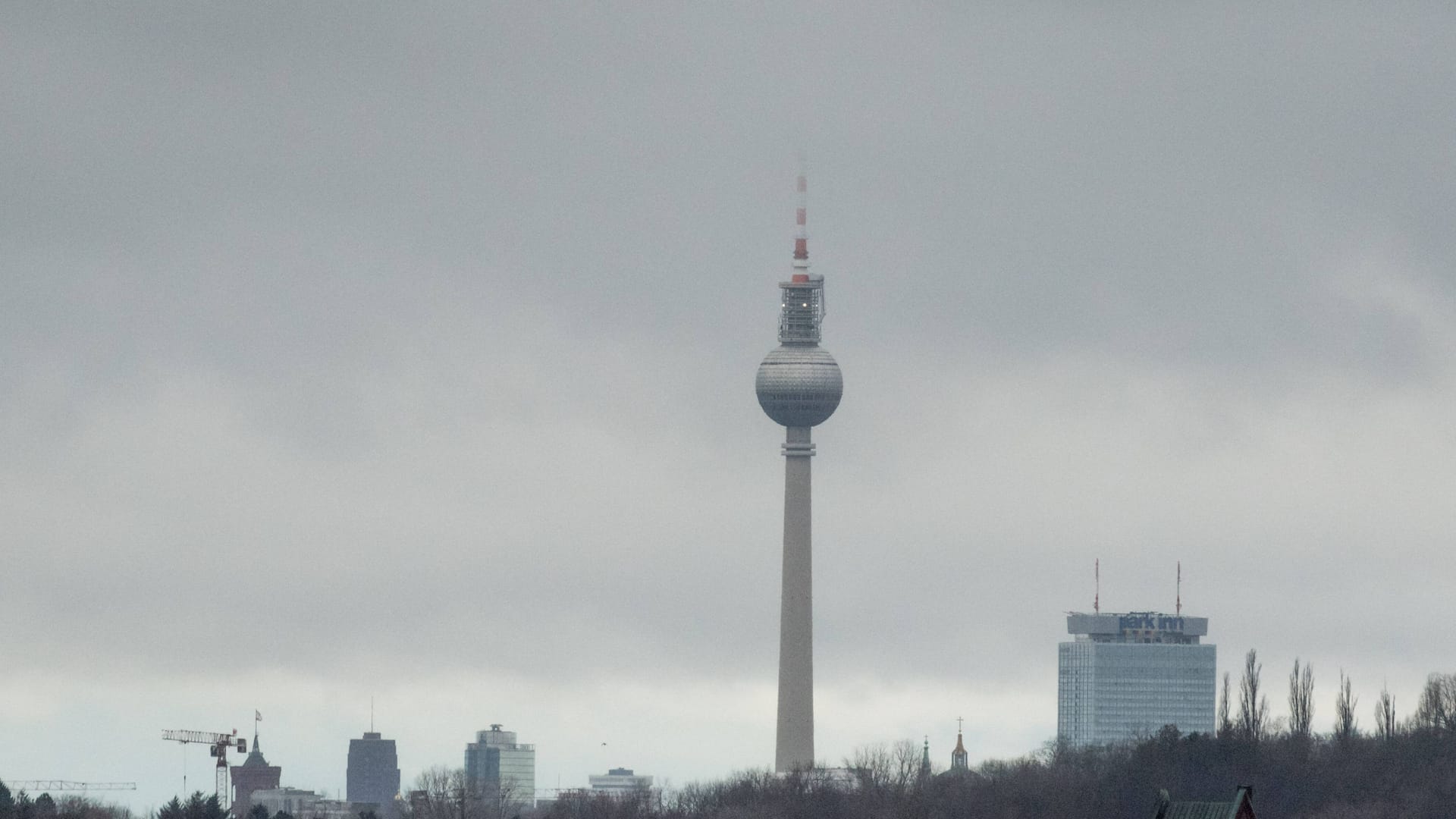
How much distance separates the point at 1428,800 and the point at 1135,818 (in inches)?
712

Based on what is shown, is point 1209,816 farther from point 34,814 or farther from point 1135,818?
point 1135,818

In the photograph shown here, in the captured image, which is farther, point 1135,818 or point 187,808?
point 1135,818

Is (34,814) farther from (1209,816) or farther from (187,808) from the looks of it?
(1209,816)

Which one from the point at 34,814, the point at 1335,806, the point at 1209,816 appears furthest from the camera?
the point at 1335,806

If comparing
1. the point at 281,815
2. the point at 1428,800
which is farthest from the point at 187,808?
the point at 1428,800

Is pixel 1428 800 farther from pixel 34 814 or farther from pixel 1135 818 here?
pixel 34 814

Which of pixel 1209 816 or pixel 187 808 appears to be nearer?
pixel 1209 816

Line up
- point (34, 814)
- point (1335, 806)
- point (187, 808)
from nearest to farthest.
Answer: point (187, 808), point (34, 814), point (1335, 806)

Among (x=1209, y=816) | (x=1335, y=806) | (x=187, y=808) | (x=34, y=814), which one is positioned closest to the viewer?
(x=1209, y=816)

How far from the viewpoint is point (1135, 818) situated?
199750 mm

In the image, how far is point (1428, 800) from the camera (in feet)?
643

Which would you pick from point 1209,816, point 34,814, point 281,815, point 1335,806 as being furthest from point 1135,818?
point 1209,816

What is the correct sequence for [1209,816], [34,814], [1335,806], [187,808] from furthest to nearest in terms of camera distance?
[1335,806]
[34,814]
[187,808]
[1209,816]

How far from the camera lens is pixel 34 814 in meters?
172
